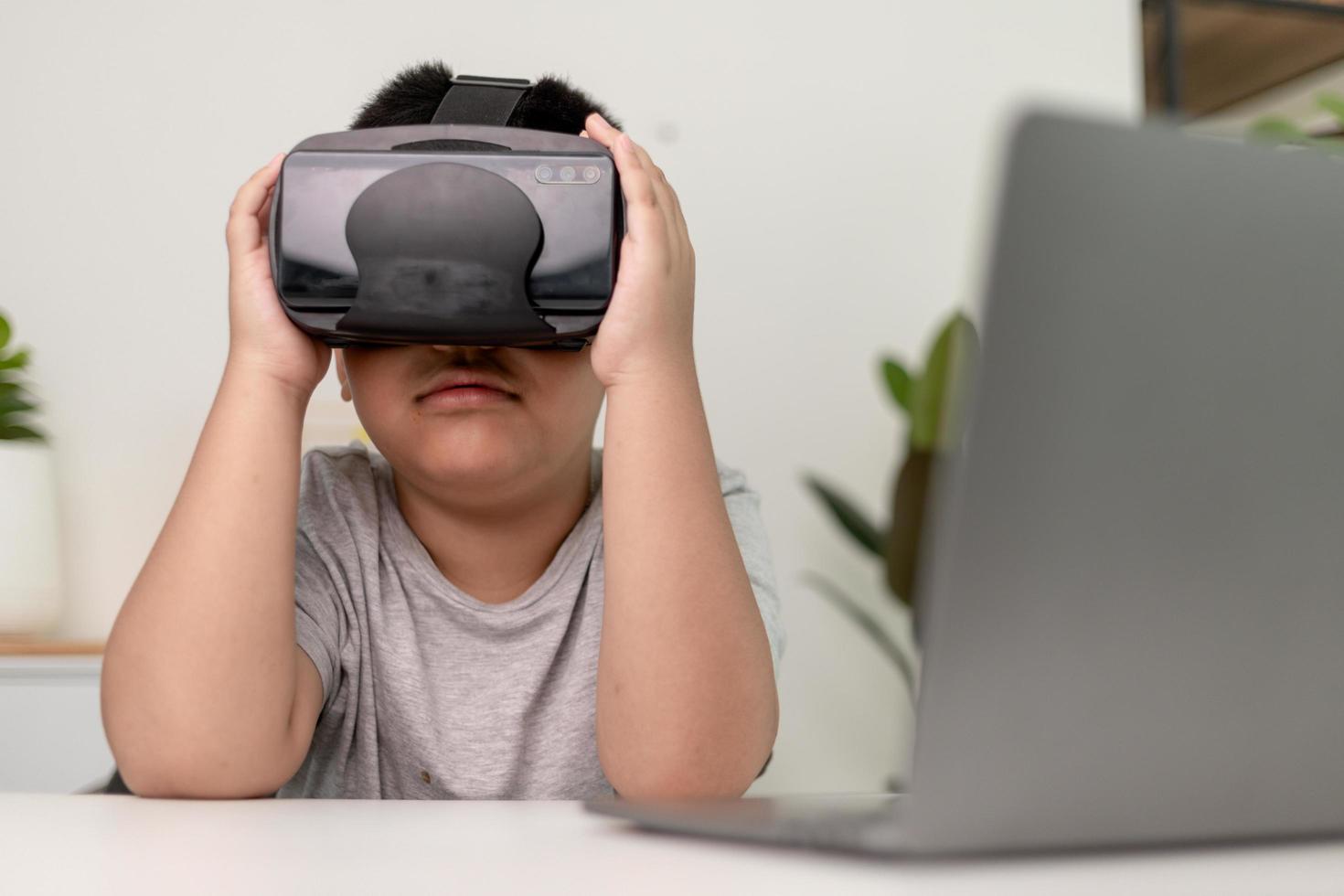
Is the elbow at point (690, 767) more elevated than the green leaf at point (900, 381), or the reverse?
the green leaf at point (900, 381)

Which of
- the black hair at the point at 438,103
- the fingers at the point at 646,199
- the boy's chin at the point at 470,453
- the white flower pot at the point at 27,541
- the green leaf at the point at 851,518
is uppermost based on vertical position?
the black hair at the point at 438,103

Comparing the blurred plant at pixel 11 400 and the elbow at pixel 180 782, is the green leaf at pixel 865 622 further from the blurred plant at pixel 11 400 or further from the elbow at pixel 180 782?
the elbow at pixel 180 782

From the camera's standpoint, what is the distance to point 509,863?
1.19ft

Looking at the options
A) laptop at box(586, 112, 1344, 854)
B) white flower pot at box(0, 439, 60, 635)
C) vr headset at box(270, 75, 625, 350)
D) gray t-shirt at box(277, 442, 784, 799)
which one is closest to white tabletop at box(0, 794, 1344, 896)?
laptop at box(586, 112, 1344, 854)

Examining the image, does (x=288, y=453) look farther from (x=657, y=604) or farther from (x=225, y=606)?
(x=657, y=604)

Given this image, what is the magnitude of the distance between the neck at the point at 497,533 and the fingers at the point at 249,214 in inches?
9.7

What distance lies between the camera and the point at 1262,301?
271mm

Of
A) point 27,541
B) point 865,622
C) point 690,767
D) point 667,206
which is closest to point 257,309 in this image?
point 667,206

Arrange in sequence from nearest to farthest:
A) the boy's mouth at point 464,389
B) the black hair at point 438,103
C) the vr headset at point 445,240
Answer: the vr headset at point 445,240
the boy's mouth at point 464,389
the black hair at point 438,103

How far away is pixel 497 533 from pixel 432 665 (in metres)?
0.12

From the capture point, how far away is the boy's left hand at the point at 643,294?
2.33ft

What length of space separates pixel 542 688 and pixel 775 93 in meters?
1.50

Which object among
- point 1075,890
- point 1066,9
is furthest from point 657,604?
point 1066,9

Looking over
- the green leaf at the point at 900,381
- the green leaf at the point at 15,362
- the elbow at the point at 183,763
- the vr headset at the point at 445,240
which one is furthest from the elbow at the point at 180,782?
the green leaf at the point at 900,381
